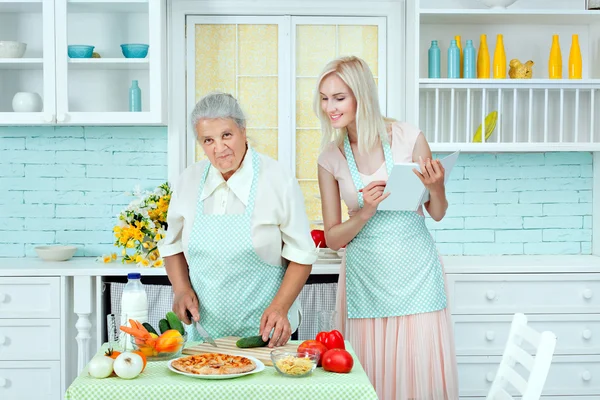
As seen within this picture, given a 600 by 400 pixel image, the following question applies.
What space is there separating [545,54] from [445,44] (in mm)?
554

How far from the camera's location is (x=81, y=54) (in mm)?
3715

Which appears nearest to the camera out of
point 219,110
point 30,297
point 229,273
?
point 219,110

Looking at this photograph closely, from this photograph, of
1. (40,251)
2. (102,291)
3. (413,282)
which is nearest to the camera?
(413,282)

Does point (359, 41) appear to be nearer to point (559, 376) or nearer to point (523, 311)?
point (523, 311)

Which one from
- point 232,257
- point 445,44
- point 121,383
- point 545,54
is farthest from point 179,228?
point 545,54

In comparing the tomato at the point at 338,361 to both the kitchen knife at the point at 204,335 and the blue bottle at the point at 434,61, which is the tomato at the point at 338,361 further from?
the blue bottle at the point at 434,61

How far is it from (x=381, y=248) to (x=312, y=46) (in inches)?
64.3

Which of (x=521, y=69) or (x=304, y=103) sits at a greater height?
(x=521, y=69)

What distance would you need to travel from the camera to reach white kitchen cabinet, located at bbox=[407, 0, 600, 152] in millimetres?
3879

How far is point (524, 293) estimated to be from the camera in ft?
11.9

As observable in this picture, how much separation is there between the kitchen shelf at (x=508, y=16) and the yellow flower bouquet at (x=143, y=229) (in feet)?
5.39

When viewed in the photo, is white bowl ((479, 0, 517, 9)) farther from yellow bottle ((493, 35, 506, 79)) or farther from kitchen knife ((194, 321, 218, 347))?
kitchen knife ((194, 321, 218, 347))

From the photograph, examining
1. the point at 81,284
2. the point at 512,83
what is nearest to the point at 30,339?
the point at 81,284

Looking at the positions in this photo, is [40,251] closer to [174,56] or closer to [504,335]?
[174,56]
